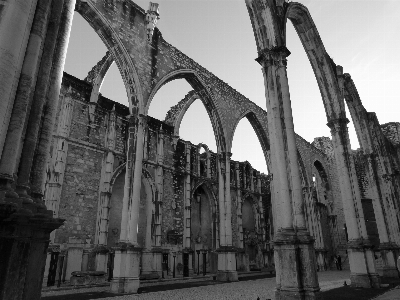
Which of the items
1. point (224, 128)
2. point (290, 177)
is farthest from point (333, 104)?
point (290, 177)

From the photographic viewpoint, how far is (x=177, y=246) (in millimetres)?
15141

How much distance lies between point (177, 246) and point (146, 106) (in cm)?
819

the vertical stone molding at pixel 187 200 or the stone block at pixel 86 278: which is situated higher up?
the vertical stone molding at pixel 187 200

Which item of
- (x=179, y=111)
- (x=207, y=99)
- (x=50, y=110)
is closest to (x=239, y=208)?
(x=179, y=111)

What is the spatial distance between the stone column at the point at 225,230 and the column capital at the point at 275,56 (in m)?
7.11

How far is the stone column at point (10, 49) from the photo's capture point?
2.77m

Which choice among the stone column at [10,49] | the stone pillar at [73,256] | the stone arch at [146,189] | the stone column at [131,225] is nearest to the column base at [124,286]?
the stone column at [131,225]

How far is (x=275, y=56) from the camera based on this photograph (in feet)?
24.9

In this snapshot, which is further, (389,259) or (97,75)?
(97,75)

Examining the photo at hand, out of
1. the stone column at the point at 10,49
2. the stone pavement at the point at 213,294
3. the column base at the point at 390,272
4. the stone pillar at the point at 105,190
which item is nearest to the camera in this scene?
the stone column at the point at 10,49

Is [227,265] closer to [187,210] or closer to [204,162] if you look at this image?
[187,210]

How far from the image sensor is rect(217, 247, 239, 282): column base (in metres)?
11.7

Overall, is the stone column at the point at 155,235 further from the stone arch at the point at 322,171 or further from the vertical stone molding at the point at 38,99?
the stone arch at the point at 322,171

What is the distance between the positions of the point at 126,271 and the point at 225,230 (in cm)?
556
